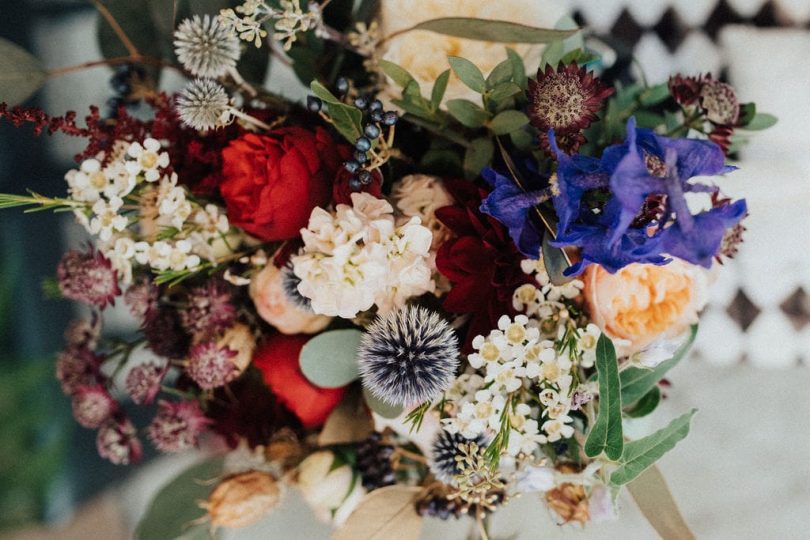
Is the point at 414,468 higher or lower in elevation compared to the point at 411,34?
lower

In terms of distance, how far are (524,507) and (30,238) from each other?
852 mm

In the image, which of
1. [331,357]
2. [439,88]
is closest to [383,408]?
[331,357]

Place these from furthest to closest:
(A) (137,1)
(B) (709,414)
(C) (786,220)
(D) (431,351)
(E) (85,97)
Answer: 1. (E) (85,97)
2. (B) (709,414)
3. (C) (786,220)
4. (A) (137,1)
5. (D) (431,351)

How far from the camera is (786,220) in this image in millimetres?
717

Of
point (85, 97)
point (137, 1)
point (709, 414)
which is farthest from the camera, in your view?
point (85, 97)

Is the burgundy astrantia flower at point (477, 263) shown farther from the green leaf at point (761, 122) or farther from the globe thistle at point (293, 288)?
the green leaf at point (761, 122)

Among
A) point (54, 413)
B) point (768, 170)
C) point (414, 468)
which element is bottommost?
point (54, 413)

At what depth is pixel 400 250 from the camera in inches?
17.3

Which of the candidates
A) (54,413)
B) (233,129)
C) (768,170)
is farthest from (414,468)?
(54,413)

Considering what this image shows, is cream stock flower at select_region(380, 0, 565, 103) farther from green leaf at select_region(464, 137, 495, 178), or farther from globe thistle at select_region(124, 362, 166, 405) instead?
globe thistle at select_region(124, 362, 166, 405)

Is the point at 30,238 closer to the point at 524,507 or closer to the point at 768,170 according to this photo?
the point at 524,507

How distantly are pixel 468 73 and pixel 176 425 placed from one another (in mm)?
440

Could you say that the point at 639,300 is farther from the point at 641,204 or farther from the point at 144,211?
the point at 144,211

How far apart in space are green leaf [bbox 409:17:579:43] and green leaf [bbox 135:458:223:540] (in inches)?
20.8
